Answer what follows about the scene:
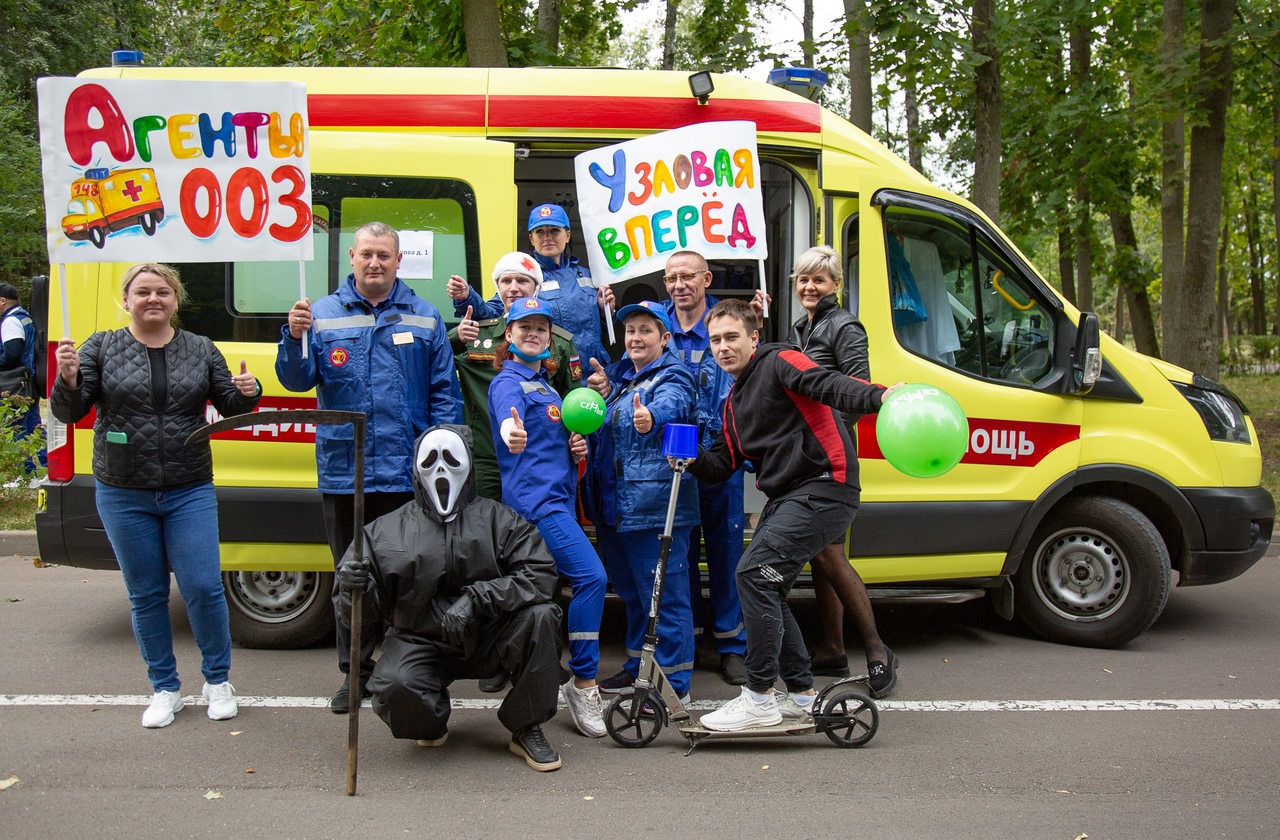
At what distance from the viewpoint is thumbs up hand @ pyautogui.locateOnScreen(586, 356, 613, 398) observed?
4.56 meters

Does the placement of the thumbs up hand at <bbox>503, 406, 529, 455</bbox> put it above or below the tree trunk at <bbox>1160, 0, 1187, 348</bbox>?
below

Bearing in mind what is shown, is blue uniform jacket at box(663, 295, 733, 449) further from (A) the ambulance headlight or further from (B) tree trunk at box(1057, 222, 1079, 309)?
(B) tree trunk at box(1057, 222, 1079, 309)

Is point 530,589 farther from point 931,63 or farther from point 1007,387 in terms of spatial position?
point 931,63

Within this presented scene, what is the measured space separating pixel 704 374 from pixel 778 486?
78 centimetres

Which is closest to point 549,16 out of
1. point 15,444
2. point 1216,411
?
point 15,444

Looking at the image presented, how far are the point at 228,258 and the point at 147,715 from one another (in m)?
1.85

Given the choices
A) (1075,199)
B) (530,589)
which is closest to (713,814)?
(530,589)

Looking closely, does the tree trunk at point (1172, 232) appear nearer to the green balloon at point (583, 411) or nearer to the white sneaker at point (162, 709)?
the green balloon at point (583, 411)

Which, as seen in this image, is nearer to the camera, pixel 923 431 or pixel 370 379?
pixel 923 431

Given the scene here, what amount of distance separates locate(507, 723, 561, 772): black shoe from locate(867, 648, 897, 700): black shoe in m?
1.52

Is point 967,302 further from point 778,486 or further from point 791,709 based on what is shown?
point 791,709

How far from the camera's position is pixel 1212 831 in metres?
3.37

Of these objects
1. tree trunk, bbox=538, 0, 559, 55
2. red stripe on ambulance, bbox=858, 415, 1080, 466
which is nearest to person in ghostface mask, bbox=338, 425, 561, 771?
red stripe on ambulance, bbox=858, 415, 1080, 466

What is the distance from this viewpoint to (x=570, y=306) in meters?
4.90
